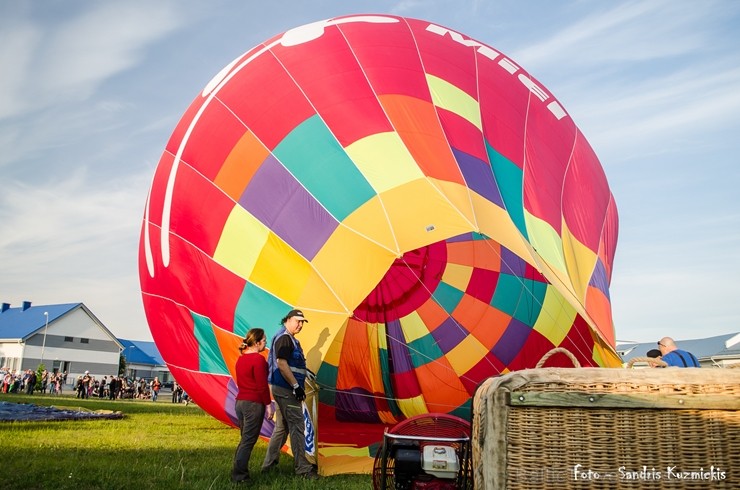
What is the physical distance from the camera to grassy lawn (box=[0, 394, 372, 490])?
3877mm

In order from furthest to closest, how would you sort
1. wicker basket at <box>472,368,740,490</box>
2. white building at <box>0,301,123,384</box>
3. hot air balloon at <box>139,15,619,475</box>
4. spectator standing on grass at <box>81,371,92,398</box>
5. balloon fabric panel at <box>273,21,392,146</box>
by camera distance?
white building at <box>0,301,123,384</box>, spectator standing on grass at <box>81,371,92,398</box>, balloon fabric panel at <box>273,21,392,146</box>, hot air balloon at <box>139,15,619,475</box>, wicker basket at <box>472,368,740,490</box>

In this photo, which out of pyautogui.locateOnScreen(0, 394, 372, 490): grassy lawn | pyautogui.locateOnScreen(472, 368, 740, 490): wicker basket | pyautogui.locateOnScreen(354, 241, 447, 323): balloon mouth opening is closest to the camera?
pyautogui.locateOnScreen(472, 368, 740, 490): wicker basket

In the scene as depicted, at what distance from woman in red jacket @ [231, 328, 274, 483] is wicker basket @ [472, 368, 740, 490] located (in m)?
2.89

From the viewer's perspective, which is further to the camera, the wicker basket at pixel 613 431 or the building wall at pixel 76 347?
the building wall at pixel 76 347

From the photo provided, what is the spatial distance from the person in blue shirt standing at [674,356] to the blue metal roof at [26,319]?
116ft

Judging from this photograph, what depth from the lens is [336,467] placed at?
15.0 feet

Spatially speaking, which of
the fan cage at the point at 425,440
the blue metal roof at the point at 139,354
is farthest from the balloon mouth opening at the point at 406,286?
the blue metal roof at the point at 139,354

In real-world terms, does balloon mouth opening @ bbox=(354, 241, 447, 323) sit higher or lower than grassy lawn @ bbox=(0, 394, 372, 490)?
higher

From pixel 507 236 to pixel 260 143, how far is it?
2126 mm

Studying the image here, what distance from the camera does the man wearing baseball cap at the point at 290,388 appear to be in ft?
14.0

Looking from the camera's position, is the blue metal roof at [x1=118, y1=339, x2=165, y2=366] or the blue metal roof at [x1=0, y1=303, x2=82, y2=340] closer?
the blue metal roof at [x1=0, y1=303, x2=82, y2=340]

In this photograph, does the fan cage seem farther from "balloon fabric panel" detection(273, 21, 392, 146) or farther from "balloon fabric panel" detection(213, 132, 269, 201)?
"balloon fabric panel" detection(213, 132, 269, 201)

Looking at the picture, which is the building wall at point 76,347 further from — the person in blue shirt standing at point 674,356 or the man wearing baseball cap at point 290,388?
the person in blue shirt standing at point 674,356

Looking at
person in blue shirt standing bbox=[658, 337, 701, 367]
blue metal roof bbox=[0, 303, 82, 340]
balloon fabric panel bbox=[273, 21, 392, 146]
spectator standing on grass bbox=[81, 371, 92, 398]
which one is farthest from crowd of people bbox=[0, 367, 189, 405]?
person in blue shirt standing bbox=[658, 337, 701, 367]
